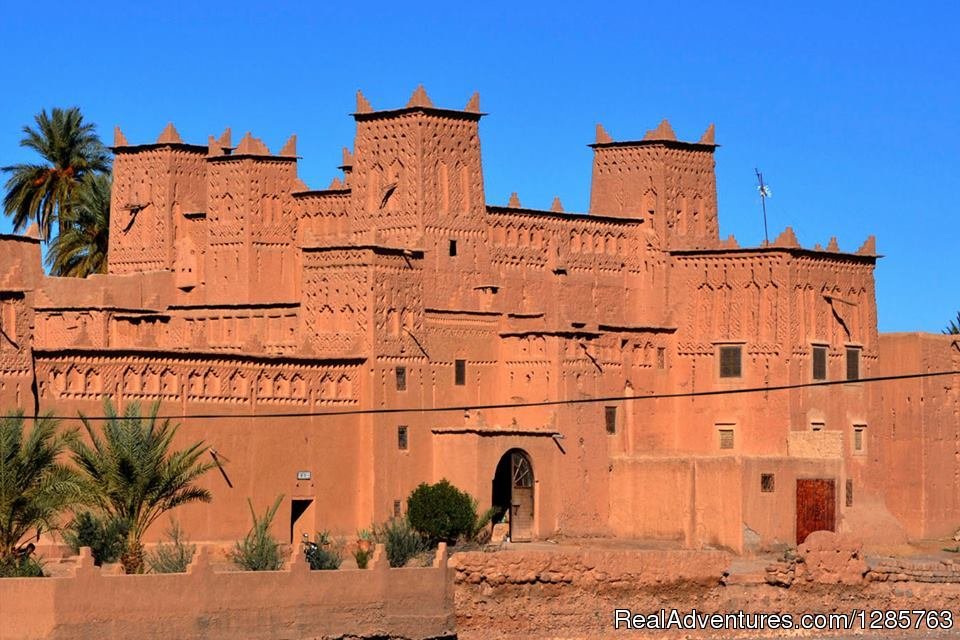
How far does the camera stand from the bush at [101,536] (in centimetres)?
4209

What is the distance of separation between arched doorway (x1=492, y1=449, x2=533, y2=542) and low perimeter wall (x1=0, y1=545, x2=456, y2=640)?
960 centimetres

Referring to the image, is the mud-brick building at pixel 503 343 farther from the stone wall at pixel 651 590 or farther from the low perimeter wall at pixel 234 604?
the low perimeter wall at pixel 234 604

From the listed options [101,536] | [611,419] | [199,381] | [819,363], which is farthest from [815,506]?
[101,536]

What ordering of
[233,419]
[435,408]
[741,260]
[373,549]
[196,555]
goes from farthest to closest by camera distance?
[741,260] < [435,408] < [233,419] < [373,549] < [196,555]

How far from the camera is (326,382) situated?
52125mm

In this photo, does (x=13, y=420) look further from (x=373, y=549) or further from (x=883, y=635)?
(x=883, y=635)

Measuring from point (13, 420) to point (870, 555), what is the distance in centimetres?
2240

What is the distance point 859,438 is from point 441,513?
1193 centimetres

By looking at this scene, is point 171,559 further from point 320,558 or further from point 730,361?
point 730,361

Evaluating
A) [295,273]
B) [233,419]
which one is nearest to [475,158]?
[295,273]

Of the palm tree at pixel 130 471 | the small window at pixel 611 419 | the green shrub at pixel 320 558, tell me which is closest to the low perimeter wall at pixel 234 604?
Answer: the green shrub at pixel 320 558

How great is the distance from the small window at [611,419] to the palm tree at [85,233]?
54.4ft

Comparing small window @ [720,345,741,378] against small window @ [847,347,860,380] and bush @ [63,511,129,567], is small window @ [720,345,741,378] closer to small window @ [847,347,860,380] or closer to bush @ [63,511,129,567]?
small window @ [847,347,860,380]

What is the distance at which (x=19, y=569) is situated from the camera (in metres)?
39.4
